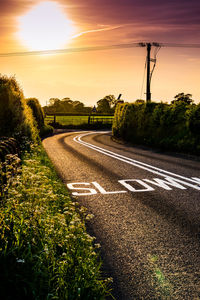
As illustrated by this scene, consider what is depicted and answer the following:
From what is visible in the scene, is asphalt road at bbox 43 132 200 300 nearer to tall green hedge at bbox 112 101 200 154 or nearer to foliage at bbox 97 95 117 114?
tall green hedge at bbox 112 101 200 154

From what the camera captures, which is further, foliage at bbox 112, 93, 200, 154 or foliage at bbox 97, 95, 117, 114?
foliage at bbox 97, 95, 117, 114

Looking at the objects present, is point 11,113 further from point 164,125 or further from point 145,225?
point 164,125

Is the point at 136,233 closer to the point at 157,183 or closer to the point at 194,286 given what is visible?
Result: the point at 194,286

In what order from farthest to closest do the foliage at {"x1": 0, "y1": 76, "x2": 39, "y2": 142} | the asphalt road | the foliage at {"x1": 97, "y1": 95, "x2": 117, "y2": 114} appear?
the foliage at {"x1": 97, "y1": 95, "x2": 117, "y2": 114} → the foliage at {"x1": 0, "y1": 76, "x2": 39, "y2": 142} → the asphalt road

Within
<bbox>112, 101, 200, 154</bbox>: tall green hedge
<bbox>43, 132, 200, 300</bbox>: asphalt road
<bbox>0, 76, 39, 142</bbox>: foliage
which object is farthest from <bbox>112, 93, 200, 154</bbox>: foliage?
<bbox>0, 76, 39, 142</bbox>: foliage

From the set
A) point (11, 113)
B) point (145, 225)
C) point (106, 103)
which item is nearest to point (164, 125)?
point (11, 113)

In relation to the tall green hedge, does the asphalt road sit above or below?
below

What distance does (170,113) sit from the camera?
63.1ft

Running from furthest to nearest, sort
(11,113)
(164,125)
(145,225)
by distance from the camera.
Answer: (164,125), (11,113), (145,225)

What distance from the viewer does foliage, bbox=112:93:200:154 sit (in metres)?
16.9

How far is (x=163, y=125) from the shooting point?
66.0ft

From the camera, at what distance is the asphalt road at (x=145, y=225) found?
3791mm

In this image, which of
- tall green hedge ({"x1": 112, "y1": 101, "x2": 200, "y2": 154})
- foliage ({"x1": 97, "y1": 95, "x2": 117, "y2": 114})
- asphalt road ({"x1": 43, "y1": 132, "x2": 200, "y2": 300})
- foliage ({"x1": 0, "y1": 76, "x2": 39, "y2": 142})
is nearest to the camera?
asphalt road ({"x1": 43, "y1": 132, "x2": 200, "y2": 300})

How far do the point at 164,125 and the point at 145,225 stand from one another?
15155 millimetres
